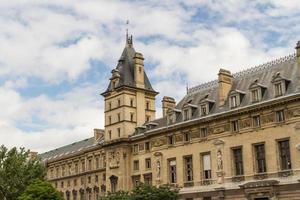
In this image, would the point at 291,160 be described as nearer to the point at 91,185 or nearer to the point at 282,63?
the point at 282,63

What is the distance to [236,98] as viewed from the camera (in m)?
59.1

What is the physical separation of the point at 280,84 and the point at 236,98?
601 centimetres

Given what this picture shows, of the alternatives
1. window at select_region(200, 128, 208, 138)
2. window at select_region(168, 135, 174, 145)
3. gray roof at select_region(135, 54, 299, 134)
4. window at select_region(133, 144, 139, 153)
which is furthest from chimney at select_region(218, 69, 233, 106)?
window at select_region(133, 144, 139, 153)

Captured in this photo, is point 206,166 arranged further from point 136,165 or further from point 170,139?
point 136,165

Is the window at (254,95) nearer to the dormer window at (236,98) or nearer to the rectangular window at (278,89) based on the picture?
the dormer window at (236,98)

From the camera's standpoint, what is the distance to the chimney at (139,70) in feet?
255

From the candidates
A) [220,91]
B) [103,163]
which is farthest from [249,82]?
[103,163]

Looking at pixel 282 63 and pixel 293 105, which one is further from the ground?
pixel 282 63

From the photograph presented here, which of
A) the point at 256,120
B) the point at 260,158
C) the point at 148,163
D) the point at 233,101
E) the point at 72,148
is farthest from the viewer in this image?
the point at 72,148

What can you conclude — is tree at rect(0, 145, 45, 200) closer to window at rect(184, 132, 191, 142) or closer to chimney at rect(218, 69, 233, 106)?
window at rect(184, 132, 191, 142)

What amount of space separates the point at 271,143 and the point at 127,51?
110ft

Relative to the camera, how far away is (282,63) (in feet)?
197

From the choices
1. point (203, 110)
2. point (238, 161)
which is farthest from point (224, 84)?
point (238, 161)

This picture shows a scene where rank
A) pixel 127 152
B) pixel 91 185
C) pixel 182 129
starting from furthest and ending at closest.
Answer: pixel 91 185
pixel 127 152
pixel 182 129
